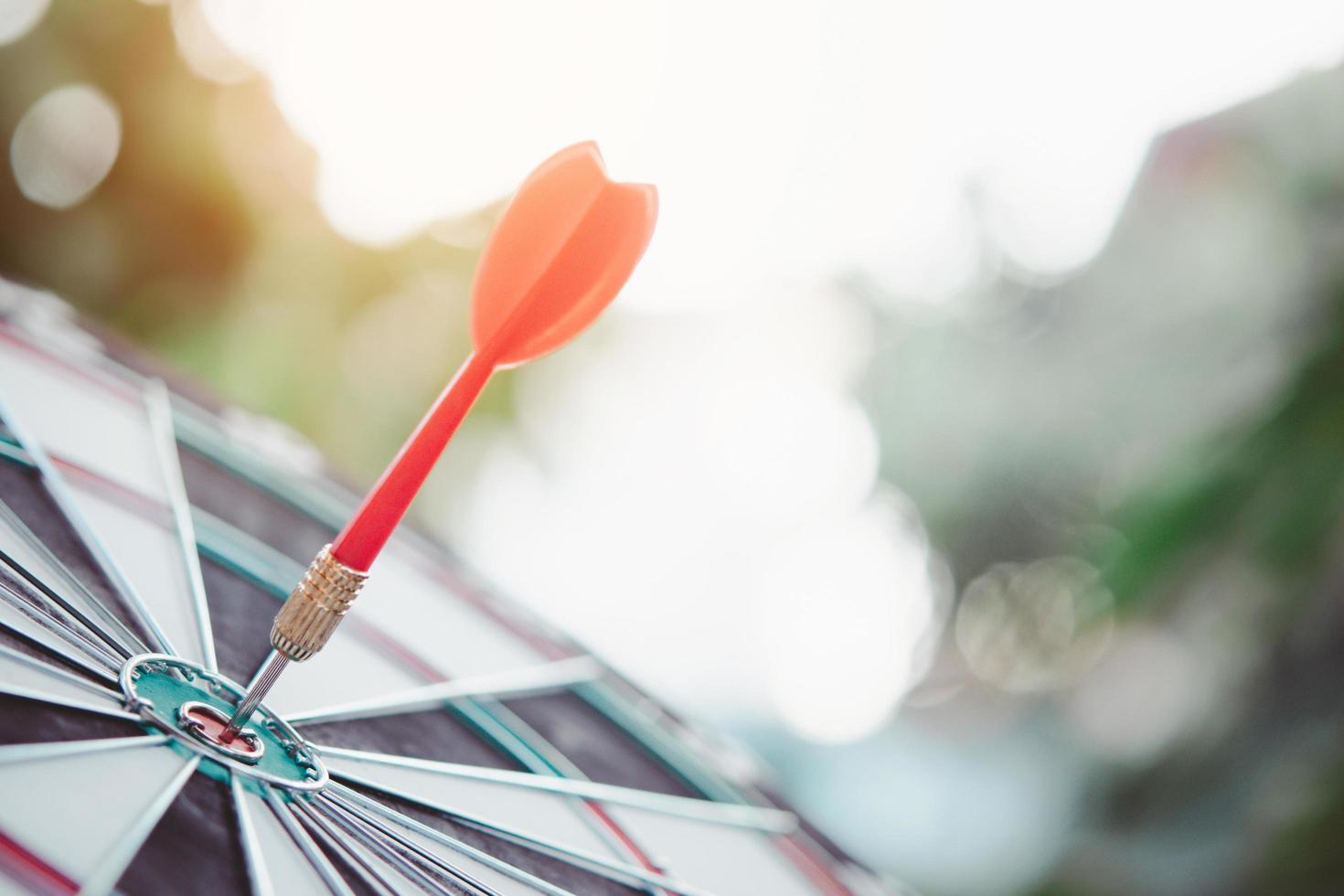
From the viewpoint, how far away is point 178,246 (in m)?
4.22

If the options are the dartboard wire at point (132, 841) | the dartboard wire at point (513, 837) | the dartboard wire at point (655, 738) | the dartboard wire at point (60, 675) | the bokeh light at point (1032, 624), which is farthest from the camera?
the bokeh light at point (1032, 624)

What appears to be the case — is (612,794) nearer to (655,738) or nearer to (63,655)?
(655,738)

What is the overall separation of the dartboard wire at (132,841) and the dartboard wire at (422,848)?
101mm

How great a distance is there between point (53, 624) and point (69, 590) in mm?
68

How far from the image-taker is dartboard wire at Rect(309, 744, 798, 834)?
797mm

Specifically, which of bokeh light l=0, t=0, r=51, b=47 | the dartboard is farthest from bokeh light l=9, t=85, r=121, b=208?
the dartboard

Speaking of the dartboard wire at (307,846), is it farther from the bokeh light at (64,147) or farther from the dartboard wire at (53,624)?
the bokeh light at (64,147)

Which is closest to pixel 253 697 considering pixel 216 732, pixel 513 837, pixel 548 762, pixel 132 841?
pixel 216 732

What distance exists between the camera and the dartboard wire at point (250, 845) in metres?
0.55

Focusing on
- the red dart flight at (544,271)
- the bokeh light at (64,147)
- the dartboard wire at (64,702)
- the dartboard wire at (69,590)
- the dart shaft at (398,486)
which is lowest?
the dartboard wire at (64,702)

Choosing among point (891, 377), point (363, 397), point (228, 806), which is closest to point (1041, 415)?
point (891, 377)

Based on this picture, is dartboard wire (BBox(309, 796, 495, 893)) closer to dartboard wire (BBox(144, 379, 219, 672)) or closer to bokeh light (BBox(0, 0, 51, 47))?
dartboard wire (BBox(144, 379, 219, 672))

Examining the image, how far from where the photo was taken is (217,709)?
679 millimetres

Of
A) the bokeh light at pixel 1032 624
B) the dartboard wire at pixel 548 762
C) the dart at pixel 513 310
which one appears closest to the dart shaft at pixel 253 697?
the dart at pixel 513 310
